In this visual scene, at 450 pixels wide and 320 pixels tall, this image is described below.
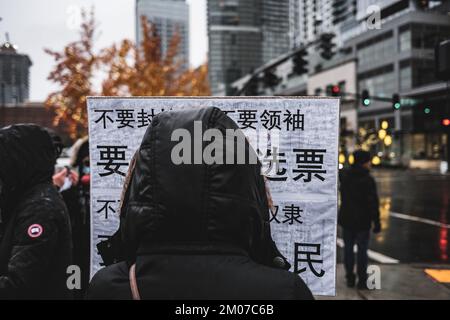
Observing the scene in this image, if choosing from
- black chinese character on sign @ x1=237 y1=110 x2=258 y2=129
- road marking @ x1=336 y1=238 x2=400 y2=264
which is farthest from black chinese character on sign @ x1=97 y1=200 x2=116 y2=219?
road marking @ x1=336 y1=238 x2=400 y2=264

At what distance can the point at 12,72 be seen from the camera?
12391 mm

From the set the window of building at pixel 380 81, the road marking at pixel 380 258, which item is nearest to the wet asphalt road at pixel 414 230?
the road marking at pixel 380 258

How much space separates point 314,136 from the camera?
262 centimetres

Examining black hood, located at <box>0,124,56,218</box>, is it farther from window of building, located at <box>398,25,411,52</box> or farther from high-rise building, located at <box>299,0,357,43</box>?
high-rise building, located at <box>299,0,357,43</box>

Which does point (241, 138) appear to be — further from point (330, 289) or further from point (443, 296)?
point (443, 296)

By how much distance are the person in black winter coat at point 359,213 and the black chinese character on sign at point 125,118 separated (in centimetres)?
462

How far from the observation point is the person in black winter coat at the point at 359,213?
6359 millimetres

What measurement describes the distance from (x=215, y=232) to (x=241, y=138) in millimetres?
368

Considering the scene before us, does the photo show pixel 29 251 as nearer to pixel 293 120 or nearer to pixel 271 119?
pixel 271 119

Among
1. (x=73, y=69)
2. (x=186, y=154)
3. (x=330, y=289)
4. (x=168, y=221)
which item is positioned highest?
(x=73, y=69)

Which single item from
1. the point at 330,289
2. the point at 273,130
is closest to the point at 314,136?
the point at 273,130

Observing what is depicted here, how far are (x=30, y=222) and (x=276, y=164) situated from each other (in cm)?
151

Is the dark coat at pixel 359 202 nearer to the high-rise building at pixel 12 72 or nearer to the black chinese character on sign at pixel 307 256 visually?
the black chinese character on sign at pixel 307 256

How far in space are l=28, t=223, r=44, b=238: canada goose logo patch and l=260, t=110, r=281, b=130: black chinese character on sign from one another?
149 cm
